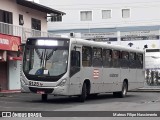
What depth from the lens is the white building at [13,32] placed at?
1225 inches

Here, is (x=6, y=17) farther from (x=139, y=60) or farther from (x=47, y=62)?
(x=47, y=62)

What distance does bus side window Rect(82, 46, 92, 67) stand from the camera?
21.8 metres

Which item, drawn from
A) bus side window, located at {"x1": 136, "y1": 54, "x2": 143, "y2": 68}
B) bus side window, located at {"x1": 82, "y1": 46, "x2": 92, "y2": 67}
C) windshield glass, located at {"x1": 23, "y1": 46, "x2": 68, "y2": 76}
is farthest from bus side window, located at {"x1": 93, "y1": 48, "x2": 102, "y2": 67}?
bus side window, located at {"x1": 136, "y1": 54, "x2": 143, "y2": 68}

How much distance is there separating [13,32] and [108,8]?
29499 mm

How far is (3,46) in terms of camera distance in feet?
98.8

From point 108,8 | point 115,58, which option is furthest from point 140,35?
point 115,58

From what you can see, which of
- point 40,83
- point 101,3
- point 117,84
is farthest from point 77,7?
point 40,83

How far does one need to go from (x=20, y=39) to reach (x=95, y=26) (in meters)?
29.1

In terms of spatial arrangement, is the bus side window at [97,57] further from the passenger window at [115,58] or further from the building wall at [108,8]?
the building wall at [108,8]

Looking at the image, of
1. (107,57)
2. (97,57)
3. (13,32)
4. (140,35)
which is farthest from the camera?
(140,35)

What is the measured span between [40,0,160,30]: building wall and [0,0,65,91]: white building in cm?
2364

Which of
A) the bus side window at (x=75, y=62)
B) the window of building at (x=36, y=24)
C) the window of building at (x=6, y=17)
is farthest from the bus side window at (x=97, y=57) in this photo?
the window of building at (x=36, y=24)

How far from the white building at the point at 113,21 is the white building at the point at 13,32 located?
2335 cm

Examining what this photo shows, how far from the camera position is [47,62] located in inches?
802
